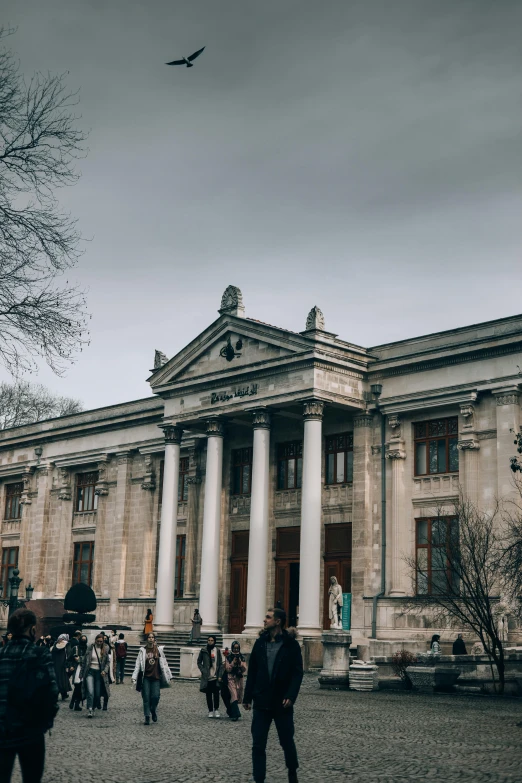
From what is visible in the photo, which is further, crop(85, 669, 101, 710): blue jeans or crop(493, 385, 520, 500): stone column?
crop(493, 385, 520, 500): stone column

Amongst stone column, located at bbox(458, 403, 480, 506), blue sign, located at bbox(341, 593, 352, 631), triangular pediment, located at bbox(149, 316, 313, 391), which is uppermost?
triangular pediment, located at bbox(149, 316, 313, 391)

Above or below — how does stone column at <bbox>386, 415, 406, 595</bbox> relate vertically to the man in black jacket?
above

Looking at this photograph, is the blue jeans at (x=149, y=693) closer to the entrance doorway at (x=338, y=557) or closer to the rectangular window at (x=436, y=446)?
the rectangular window at (x=436, y=446)

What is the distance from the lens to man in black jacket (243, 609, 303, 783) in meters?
10.9

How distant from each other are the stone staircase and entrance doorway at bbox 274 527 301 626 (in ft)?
10.1

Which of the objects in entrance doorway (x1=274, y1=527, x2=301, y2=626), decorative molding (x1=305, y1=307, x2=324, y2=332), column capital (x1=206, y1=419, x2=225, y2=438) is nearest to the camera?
decorative molding (x1=305, y1=307, x2=324, y2=332)

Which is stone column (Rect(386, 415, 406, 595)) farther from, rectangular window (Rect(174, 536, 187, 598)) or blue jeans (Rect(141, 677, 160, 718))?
blue jeans (Rect(141, 677, 160, 718))

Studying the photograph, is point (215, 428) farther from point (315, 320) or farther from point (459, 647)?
point (459, 647)

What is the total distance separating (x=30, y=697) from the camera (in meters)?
7.86

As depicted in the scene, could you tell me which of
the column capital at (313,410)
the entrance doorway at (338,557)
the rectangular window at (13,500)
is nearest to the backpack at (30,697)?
the column capital at (313,410)

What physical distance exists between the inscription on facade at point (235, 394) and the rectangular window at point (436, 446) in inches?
248

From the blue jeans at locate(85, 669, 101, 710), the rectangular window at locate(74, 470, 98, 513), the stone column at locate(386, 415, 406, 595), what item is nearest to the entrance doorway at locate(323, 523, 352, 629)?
the stone column at locate(386, 415, 406, 595)

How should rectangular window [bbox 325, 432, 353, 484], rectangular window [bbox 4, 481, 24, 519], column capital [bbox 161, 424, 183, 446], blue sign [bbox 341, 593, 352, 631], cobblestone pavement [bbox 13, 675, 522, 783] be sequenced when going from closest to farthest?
1. cobblestone pavement [bbox 13, 675, 522, 783]
2. blue sign [bbox 341, 593, 352, 631]
3. rectangular window [bbox 325, 432, 353, 484]
4. column capital [bbox 161, 424, 183, 446]
5. rectangular window [bbox 4, 481, 24, 519]

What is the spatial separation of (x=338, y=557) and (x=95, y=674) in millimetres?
17601
